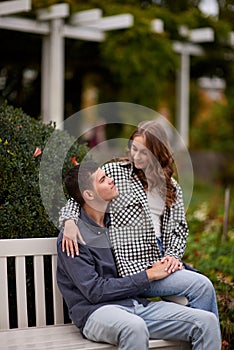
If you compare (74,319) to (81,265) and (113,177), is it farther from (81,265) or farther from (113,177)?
(113,177)

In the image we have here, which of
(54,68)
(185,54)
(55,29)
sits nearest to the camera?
(55,29)

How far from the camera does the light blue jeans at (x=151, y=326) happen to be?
9.22 ft

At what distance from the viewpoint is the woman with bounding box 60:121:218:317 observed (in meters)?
3.13

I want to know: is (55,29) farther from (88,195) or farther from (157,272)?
(157,272)

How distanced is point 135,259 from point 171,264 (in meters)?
0.17

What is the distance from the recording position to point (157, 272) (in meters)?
3.09

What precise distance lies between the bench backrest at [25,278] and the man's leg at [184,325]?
45 cm

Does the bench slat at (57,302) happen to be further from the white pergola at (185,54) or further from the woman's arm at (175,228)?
the white pergola at (185,54)

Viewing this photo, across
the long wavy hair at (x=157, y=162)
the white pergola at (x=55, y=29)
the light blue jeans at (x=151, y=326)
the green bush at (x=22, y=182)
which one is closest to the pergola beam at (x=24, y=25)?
the white pergola at (x=55, y=29)

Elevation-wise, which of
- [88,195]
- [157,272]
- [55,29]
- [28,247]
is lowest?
[157,272]

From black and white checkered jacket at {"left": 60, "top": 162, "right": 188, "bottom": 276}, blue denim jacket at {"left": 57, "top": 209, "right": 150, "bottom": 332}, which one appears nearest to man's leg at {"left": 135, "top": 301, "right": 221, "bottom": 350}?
blue denim jacket at {"left": 57, "top": 209, "right": 150, "bottom": 332}

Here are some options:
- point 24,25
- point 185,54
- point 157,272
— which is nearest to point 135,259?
point 157,272

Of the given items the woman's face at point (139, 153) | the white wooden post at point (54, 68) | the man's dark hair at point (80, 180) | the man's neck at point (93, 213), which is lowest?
the man's neck at point (93, 213)

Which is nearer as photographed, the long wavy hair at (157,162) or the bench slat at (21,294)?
the bench slat at (21,294)
